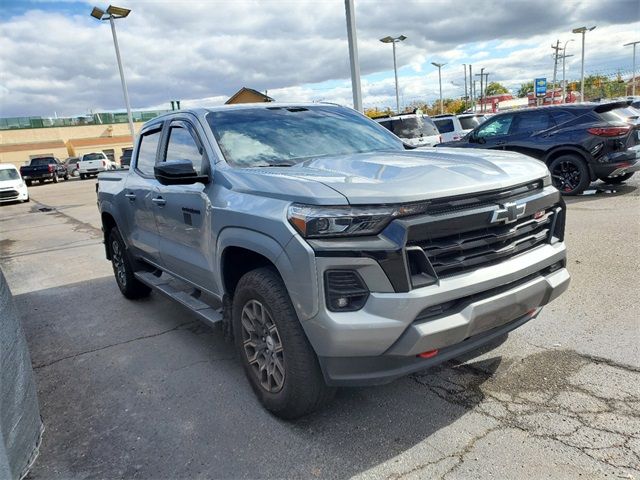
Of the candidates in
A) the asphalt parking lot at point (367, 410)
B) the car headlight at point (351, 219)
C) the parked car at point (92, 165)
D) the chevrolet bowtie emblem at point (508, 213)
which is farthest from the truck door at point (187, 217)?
the parked car at point (92, 165)

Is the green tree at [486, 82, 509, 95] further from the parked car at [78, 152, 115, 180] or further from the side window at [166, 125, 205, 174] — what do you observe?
the side window at [166, 125, 205, 174]

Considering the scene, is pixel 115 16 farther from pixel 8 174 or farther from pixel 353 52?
pixel 353 52

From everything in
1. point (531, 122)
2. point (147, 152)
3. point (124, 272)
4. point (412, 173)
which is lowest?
point (124, 272)

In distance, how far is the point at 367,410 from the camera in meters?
3.15

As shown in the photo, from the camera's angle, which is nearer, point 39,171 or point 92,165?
point 39,171

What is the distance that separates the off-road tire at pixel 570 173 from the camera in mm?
9469

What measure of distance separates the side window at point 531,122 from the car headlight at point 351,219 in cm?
865

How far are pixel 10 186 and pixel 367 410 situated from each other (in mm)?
22724

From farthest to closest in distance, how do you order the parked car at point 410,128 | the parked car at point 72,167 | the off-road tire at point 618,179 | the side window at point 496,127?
the parked car at point 72,167 < the parked car at point 410,128 < the side window at point 496,127 < the off-road tire at point 618,179

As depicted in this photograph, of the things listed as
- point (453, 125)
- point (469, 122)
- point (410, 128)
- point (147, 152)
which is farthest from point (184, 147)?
point (469, 122)

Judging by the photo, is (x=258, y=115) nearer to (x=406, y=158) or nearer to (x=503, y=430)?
(x=406, y=158)

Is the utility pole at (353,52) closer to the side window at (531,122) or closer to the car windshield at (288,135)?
the side window at (531,122)

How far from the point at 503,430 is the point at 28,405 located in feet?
9.10

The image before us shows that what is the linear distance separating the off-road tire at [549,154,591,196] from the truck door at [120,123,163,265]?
7.47 m
